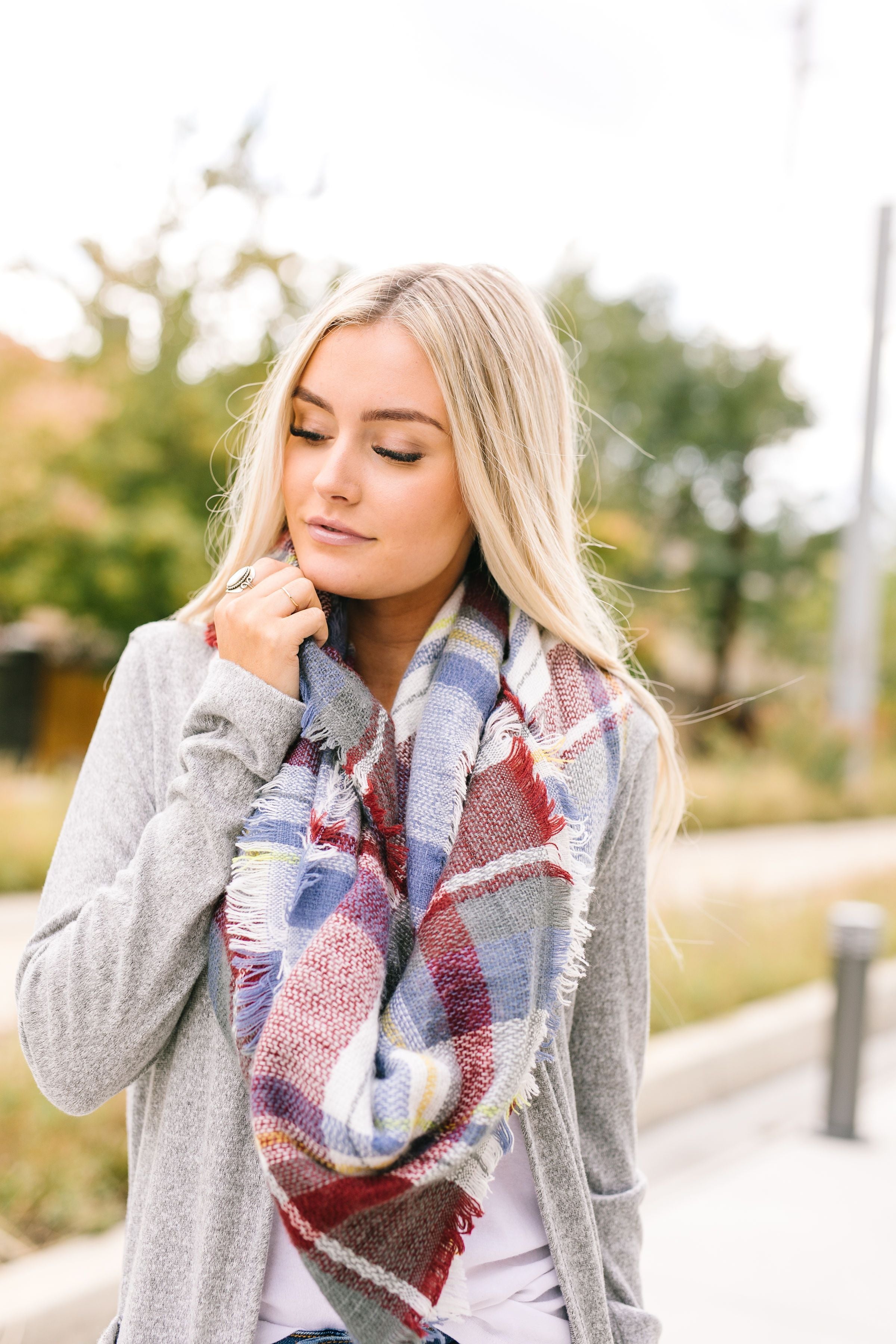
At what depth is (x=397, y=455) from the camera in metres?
1.75

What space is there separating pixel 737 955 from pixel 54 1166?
487cm

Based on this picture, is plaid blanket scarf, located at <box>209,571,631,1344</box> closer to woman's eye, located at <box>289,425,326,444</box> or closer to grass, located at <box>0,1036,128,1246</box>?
woman's eye, located at <box>289,425,326,444</box>

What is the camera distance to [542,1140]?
5.49 ft

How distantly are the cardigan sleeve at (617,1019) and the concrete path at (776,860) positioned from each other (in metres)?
5.23

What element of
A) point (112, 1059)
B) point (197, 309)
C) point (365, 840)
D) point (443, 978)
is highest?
point (197, 309)

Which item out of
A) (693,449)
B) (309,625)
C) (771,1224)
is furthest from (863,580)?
(309,625)

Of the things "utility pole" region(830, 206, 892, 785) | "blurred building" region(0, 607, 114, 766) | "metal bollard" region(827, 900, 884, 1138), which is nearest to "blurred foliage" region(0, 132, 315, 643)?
"blurred building" region(0, 607, 114, 766)

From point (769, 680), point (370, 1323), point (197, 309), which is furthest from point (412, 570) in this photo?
point (769, 680)

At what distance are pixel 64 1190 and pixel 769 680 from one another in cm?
2404

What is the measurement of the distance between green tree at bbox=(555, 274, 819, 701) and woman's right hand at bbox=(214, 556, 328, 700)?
18.3m

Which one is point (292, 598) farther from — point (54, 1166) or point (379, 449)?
point (54, 1166)

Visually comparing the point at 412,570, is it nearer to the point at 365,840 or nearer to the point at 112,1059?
the point at 365,840

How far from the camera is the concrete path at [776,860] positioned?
8.96m

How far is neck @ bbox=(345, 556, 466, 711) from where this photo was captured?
199 centimetres
